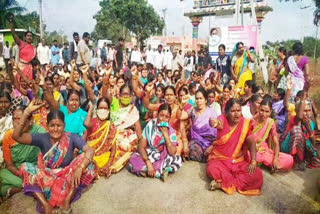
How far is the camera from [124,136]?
14.2 ft

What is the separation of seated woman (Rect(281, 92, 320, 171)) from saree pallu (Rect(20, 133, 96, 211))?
2.98 m

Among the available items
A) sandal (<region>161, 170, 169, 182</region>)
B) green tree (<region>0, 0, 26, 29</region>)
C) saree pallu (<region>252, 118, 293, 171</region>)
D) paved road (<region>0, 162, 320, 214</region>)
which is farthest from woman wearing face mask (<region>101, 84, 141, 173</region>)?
green tree (<region>0, 0, 26, 29</region>)

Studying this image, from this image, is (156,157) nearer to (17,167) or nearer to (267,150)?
(267,150)

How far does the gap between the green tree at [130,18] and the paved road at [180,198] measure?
3433 cm

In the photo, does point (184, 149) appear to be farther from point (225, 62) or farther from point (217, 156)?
point (225, 62)

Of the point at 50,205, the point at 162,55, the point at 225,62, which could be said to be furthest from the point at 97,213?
the point at 162,55

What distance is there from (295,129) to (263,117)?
0.53 meters

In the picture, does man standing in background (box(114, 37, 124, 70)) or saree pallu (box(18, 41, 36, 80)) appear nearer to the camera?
saree pallu (box(18, 41, 36, 80))

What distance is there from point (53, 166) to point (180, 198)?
1.52 m

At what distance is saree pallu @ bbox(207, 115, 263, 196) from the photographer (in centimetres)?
342

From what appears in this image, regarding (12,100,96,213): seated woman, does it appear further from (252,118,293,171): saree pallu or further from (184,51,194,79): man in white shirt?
(184,51,194,79): man in white shirt

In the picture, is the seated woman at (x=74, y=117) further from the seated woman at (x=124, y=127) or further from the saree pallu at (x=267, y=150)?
the saree pallu at (x=267, y=150)

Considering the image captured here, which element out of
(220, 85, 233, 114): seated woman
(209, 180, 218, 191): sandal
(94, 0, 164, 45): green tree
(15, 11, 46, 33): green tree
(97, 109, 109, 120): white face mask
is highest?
(94, 0, 164, 45): green tree

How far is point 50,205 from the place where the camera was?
2936mm
